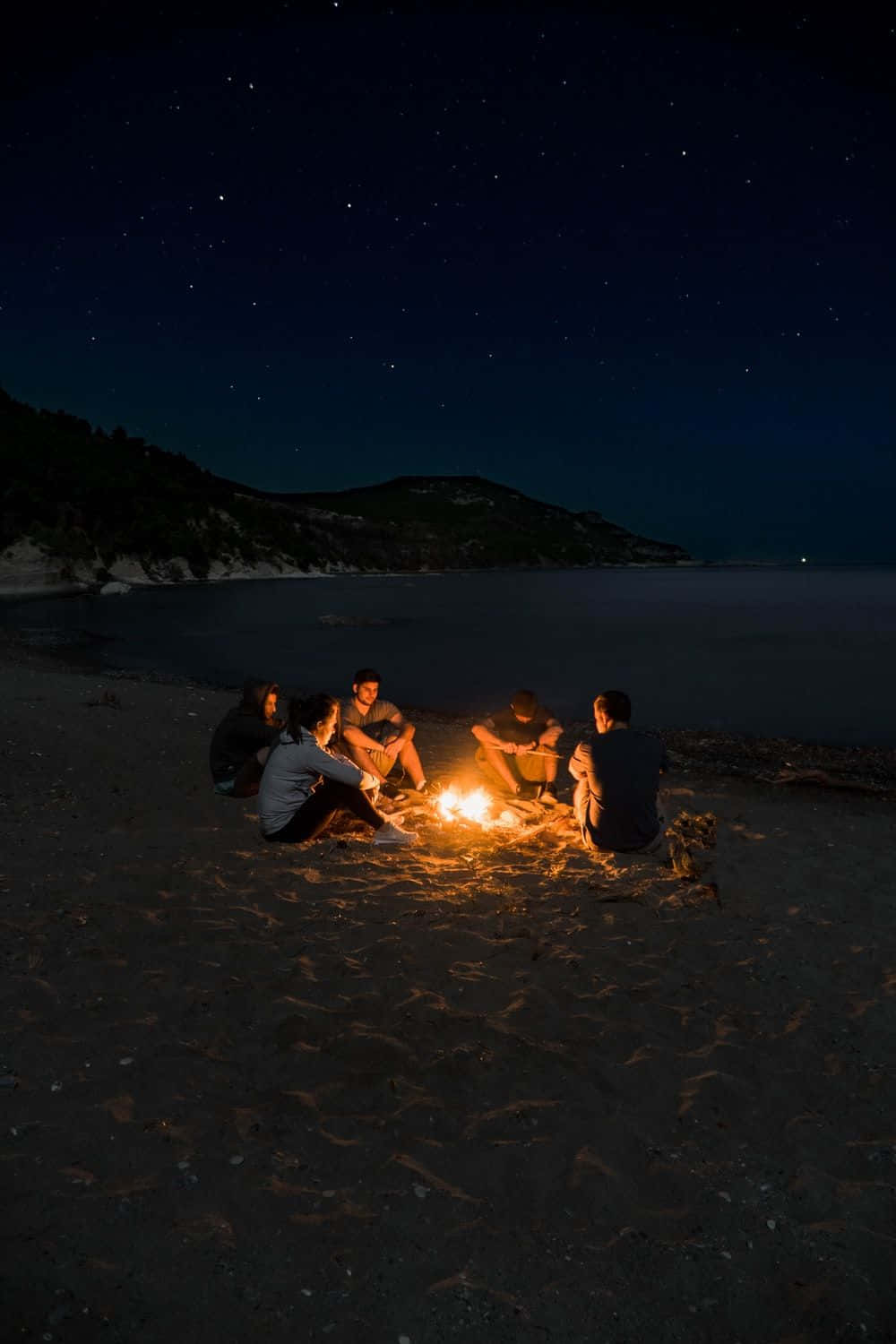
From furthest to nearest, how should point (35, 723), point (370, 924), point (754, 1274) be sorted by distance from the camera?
point (35, 723) → point (370, 924) → point (754, 1274)

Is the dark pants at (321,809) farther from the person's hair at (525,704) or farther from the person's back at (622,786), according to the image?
the person's hair at (525,704)

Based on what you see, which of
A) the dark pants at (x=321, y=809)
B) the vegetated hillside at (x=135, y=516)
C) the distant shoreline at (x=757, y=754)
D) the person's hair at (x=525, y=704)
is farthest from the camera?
the vegetated hillside at (x=135, y=516)

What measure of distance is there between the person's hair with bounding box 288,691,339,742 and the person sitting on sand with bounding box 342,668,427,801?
1623 mm

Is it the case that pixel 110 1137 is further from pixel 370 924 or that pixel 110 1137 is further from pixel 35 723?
pixel 35 723

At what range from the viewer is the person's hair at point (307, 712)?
7965mm

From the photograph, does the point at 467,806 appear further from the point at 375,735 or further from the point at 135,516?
the point at 135,516

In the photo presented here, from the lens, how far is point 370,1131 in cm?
425

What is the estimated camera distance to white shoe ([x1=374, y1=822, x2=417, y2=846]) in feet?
28.3

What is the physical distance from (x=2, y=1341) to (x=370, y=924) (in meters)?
3.85

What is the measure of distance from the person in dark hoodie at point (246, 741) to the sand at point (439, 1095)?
1383mm

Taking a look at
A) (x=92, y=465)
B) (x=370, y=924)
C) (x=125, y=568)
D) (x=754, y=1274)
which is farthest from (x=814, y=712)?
(x=92, y=465)

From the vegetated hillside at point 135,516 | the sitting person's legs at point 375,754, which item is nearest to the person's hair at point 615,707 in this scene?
the sitting person's legs at point 375,754

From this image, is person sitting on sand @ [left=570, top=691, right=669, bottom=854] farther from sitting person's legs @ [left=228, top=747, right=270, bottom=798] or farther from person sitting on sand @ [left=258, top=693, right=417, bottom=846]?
sitting person's legs @ [left=228, top=747, right=270, bottom=798]

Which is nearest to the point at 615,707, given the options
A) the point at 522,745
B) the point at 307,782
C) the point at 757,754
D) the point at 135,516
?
the point at 522,745
